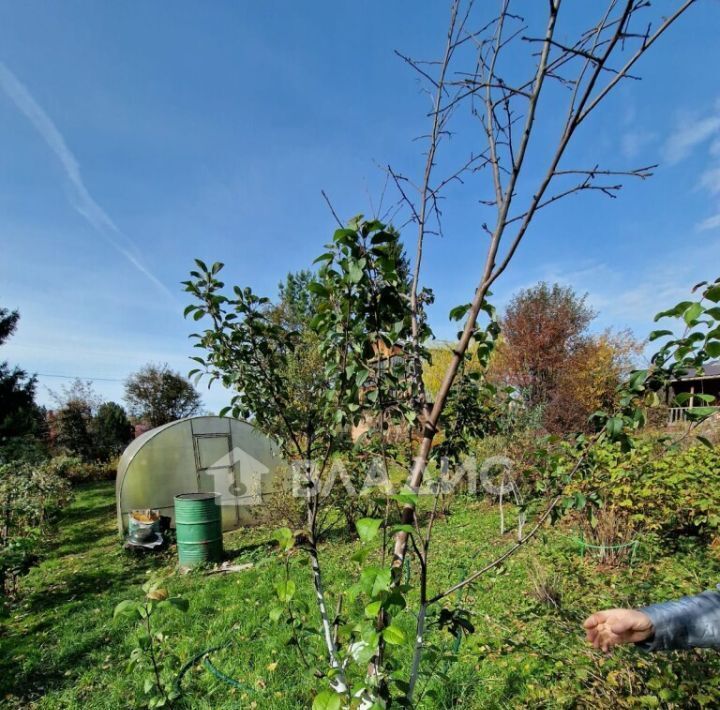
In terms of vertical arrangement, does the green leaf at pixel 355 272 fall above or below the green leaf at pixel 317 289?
below

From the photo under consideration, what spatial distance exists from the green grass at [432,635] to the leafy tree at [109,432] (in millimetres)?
15022

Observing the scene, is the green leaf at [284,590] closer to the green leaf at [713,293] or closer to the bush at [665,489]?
the green leaf at [713,293]

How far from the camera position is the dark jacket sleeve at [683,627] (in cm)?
130

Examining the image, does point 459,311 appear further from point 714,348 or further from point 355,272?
point 714,348

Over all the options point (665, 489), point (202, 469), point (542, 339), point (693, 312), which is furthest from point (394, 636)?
point (542, 339)

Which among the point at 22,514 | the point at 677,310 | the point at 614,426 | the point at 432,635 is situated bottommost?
the point at 432,635

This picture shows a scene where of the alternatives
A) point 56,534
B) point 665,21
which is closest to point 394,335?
point 665,21

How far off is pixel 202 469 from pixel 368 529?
8.70m

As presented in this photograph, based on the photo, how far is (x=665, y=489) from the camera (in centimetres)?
470

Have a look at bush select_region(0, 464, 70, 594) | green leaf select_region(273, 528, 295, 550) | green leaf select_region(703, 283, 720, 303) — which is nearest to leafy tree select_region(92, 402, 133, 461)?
bush select_region(0, 464, 70, 594)

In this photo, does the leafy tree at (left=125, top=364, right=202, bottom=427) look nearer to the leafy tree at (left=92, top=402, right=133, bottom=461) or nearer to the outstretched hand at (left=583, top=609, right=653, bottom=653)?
the leafy tree at (left=92, top=402, right=133, bottom=461)

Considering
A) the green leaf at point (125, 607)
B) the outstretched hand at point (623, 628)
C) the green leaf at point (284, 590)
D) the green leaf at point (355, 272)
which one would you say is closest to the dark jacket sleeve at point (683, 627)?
→ the outstretched hand at point (623, 628)

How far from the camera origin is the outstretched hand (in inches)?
51.0

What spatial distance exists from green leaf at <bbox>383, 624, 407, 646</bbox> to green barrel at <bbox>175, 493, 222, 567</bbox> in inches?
250
